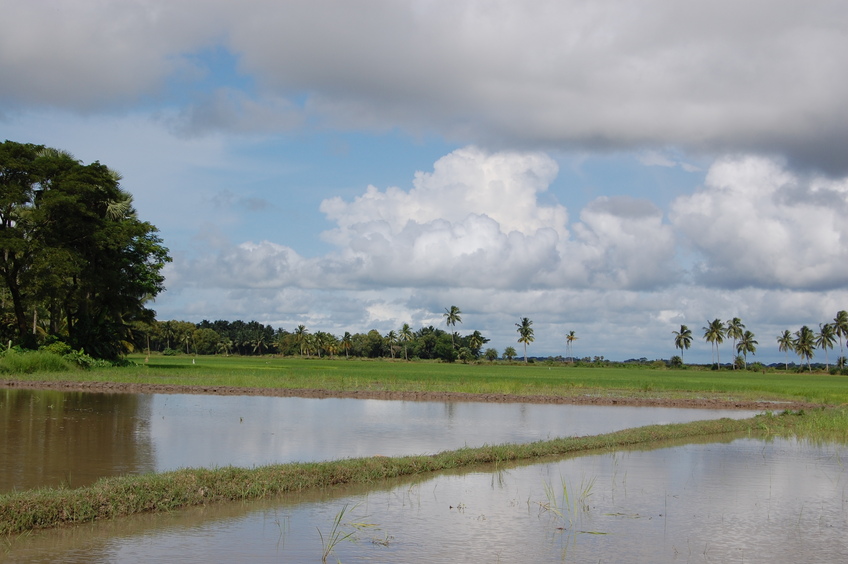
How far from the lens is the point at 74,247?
4572 centimetres

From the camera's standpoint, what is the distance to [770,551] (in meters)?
9.20

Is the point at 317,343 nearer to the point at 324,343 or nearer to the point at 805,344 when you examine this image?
the point at 324,343

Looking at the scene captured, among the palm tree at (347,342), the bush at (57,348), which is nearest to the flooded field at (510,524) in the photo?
the bush at (57,348)

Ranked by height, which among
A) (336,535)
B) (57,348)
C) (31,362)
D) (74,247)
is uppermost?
(74,247)

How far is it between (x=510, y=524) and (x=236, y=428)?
38.9ft

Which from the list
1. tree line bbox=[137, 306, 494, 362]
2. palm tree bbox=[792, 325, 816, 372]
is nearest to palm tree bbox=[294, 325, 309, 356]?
tree line bbox=[137, 306, 494, 362]

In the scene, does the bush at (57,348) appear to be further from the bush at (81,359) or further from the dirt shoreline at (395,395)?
the dirt shoreline at (395,395)

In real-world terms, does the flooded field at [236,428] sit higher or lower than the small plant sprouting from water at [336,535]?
lower

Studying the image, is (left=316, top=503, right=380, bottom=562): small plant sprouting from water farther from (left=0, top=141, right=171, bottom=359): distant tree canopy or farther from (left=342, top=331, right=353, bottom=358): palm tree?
(left=342, top=331, right=353, bottom=358): palm tree

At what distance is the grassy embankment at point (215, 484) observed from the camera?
30.2 ft

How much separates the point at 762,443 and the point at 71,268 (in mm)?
35350

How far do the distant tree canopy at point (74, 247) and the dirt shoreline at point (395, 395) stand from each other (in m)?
9.46

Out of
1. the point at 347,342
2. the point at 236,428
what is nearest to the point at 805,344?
the point at 347,342

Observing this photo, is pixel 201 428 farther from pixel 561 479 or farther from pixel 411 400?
pixel 411 400
